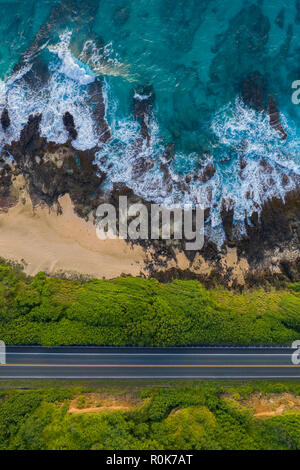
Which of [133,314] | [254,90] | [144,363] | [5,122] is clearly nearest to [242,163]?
[254,90]

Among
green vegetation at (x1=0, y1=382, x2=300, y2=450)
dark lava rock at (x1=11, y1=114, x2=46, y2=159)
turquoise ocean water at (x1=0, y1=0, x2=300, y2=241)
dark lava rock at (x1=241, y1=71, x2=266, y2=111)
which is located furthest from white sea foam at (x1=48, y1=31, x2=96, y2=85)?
green vegetation at (x1=0, y1=382, x2=300, y2=450)

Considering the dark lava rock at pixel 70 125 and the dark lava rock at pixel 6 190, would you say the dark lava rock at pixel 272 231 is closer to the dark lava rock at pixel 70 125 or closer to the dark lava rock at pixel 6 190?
the dark lava rock at pixel 70 125

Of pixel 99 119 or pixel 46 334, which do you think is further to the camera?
pixel 99 119

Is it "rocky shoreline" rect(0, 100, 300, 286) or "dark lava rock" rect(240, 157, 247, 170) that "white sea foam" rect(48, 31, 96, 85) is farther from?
"dark lava rock" rect(240, 157, 247, 170)

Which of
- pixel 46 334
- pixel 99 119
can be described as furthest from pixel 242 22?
pixel 46 334
